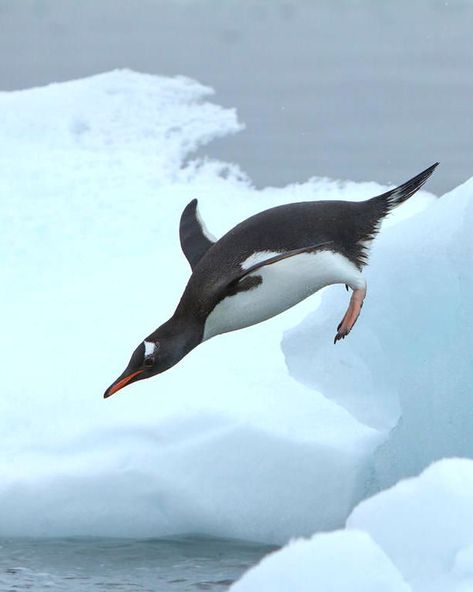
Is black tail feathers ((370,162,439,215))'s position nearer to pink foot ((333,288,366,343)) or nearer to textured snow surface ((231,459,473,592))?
pink foot ((333,288,366,343))

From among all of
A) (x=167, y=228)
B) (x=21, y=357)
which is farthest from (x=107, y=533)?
(x=167, y=228)

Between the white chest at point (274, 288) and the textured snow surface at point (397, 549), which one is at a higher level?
the white chest at point (274, 288)

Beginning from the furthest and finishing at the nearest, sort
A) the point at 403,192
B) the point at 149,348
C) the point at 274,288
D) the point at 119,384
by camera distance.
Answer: the point at 403,192 → the point at 274,288 → the point at 149,348 → the point at 119,384

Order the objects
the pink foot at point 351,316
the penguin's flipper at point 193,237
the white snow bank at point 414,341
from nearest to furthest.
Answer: the pink foot at point 351,316 → the penguin's flipper at point 193,237 → the white snow bank at point 414,341

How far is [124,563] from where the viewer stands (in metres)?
5.85

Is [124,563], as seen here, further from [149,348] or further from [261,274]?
[261,274]

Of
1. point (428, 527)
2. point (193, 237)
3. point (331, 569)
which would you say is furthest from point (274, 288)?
point (331, 569)

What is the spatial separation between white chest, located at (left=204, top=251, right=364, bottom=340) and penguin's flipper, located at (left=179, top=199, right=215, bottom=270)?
45cm

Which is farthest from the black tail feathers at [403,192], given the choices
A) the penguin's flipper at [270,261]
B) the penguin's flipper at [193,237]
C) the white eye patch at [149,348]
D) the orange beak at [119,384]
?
the orange beak at [119,384]

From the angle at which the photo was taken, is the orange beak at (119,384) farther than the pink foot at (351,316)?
No

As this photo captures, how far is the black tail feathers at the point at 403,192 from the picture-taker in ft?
15.1

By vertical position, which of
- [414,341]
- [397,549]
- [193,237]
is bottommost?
[397,549]

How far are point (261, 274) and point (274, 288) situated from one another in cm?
9

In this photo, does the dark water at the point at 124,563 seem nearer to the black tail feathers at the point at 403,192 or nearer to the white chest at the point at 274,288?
the white chest at the point at 274,288
